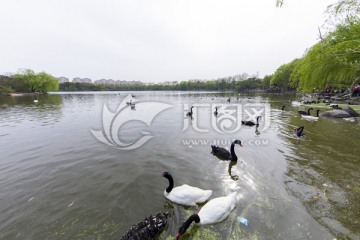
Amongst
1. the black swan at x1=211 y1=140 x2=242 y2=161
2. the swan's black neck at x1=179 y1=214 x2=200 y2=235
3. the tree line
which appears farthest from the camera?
the tree line

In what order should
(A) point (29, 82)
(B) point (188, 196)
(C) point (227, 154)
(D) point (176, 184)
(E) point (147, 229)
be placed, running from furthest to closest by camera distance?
(A) point (29, 82) < (C) point (227, 154) < (D) point (176, 184) < (B) point (188, 196) < (E) point (147, 229)

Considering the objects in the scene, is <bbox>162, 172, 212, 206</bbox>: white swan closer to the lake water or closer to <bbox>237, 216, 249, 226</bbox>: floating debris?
the lake water

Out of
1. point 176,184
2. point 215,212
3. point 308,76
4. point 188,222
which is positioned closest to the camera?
point 188,222

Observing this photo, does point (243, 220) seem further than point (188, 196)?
No

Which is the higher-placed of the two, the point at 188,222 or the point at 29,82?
the point at 29,82

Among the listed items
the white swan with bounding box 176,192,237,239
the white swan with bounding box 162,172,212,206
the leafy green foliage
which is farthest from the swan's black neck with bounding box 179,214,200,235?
the leafy green foliage

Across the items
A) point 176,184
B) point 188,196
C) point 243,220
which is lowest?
point 176,184

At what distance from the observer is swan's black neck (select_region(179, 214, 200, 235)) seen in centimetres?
379

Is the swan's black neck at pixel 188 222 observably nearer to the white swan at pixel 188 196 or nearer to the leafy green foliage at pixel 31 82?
the white swan at pixel 188 196

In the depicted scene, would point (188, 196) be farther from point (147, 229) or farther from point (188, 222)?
point (147, 229)

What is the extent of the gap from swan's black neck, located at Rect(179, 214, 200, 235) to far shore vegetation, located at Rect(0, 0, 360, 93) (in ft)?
22.2

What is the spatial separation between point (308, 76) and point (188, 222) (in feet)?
92.7

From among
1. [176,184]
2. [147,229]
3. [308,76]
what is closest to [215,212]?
[147,229]

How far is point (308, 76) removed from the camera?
23.9 metres
